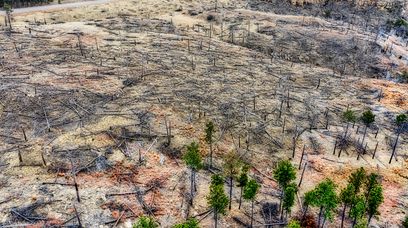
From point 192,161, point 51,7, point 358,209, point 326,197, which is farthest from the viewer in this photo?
point 51,7

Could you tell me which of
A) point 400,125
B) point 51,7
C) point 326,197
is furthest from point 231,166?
point 51,7

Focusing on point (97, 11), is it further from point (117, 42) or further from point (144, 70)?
point (144, 70)

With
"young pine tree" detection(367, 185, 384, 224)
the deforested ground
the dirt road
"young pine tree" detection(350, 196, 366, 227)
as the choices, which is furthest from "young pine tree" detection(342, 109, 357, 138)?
the dirt road

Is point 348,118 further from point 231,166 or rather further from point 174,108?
point 174,108

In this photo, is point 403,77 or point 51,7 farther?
point 51,7

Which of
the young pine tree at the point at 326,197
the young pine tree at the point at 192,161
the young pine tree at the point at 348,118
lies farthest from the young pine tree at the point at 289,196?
the young pine tree at the point at 348,118

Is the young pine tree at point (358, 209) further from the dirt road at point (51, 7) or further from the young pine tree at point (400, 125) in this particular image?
the dirt road at point (51, 7)

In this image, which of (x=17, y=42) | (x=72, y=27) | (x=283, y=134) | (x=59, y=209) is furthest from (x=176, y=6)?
(x=59, y=209)
